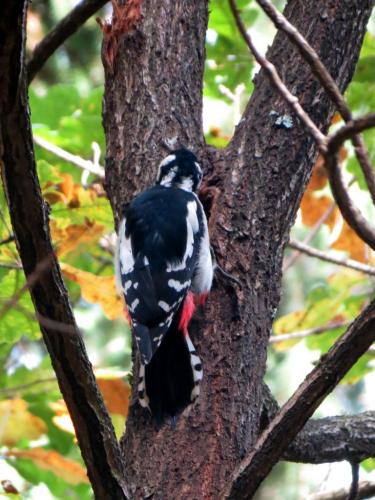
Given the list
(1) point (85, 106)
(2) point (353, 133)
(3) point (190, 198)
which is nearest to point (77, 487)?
(1) point (85, 106)

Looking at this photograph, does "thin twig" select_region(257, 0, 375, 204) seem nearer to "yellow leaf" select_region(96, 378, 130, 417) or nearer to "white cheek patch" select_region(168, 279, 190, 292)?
"white cheek patch" select_region(168, 279, 190, 292)

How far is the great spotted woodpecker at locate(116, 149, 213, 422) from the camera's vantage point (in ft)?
9.19

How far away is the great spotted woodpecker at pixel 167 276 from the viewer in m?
2.80

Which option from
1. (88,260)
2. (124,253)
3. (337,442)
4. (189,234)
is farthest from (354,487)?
(88,260)

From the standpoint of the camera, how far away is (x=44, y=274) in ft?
7.16

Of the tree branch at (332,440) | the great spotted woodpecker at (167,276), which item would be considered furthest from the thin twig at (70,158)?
the tree branch at (332,440)

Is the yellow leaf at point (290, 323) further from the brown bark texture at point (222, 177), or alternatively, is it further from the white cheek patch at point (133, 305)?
the white cheek patch at point (133, 305)

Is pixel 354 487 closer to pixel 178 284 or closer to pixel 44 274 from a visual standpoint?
pixel 178 284

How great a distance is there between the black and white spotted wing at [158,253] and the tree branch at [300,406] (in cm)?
61

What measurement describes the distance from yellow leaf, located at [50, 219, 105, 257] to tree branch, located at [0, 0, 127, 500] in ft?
5.53

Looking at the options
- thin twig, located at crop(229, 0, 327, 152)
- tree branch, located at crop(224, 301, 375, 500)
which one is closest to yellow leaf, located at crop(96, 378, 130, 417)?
tree branch, located at crop(224, 301, 375, 500)

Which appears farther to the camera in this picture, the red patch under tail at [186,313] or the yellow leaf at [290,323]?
the yellow leaf at [290,323]

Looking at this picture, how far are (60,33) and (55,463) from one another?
6.18 feet

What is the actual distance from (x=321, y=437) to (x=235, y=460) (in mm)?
404
